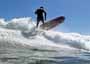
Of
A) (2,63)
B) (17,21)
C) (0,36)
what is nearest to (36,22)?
(17,21)

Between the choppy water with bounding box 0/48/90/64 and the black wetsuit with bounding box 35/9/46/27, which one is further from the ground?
the black wetsuit with bounding box 35/9/46/27

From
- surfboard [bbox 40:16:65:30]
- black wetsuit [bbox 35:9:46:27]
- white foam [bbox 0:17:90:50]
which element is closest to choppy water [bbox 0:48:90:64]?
white foam [bbox 0:17:90:50]

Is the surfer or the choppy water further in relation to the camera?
the surfer

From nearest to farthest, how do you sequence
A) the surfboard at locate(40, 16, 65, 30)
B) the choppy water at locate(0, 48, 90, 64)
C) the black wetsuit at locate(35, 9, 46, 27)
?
the choppy water at locate(0, 48, 90, 64)
the black wetsuit at locate(35, 9, 46, 27)
the surfboard at locate(40, 16, 65, 30)

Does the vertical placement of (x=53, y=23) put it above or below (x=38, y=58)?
above

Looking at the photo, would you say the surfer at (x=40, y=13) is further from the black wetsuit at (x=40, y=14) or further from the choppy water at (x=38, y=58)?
the choppy water at (x=38, y=58)

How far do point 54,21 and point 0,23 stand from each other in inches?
228

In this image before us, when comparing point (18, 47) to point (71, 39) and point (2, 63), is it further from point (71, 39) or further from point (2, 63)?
point (2, 63)

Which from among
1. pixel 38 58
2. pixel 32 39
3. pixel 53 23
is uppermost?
pixel 53 23

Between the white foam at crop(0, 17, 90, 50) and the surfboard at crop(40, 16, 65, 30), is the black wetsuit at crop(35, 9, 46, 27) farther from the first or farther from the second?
the surfboard at crop(40, 16, 65, 30)

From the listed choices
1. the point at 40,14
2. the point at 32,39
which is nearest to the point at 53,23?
the point at 40,14

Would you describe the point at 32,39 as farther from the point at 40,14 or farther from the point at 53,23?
the point at 53,23

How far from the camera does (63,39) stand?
22.3 m

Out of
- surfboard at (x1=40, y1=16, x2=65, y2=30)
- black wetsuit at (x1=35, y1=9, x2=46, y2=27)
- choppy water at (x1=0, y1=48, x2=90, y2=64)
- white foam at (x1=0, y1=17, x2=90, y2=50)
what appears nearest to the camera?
choppy water at (x1=0, y1=48, x2=90, y2=64)
